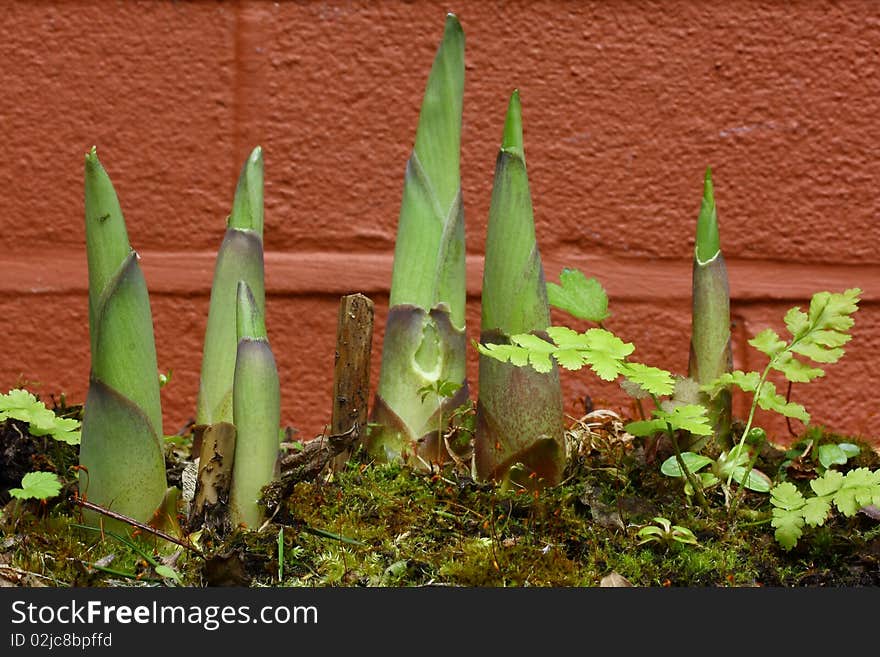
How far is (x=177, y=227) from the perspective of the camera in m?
1.35

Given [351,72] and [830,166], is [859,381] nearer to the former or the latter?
[830,166]

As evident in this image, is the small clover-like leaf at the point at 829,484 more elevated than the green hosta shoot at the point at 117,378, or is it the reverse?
the green hosta shoot at the point at 117,378

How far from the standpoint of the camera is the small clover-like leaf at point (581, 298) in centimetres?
81

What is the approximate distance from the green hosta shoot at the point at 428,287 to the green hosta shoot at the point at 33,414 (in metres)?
0.25

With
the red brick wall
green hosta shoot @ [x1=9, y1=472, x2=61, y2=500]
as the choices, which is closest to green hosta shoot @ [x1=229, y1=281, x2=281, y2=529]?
green hosta shoot @ [x1=9, y1=472, x2=61, y2=500]

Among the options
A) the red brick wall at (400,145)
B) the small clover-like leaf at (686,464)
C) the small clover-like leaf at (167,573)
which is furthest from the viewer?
the red brick wall at (400,145)

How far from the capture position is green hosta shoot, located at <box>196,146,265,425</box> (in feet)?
2.65

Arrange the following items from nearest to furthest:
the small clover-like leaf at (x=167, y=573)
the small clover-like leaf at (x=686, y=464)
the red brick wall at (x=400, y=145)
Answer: the small clover-like leaf at (x=167, y=573), the small clover-like leaf at (x=686, y=464), the red brick wall at (x=400, y=145)

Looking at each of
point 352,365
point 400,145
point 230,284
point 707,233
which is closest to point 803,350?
point 707,233

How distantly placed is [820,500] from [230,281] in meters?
0.50

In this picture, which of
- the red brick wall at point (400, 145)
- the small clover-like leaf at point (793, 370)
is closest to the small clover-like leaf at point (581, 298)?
the small clover-like leaf at point (793, 370)

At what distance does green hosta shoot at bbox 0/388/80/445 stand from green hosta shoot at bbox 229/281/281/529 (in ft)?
0.52

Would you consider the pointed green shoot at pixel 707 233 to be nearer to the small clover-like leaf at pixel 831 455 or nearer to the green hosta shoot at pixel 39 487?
the small clover-like leaf at pixel 831 455

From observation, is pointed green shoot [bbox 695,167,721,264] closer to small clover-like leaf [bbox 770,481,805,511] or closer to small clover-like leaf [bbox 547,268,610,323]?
small clover-like leaf [bbox 547,268,610,323]
